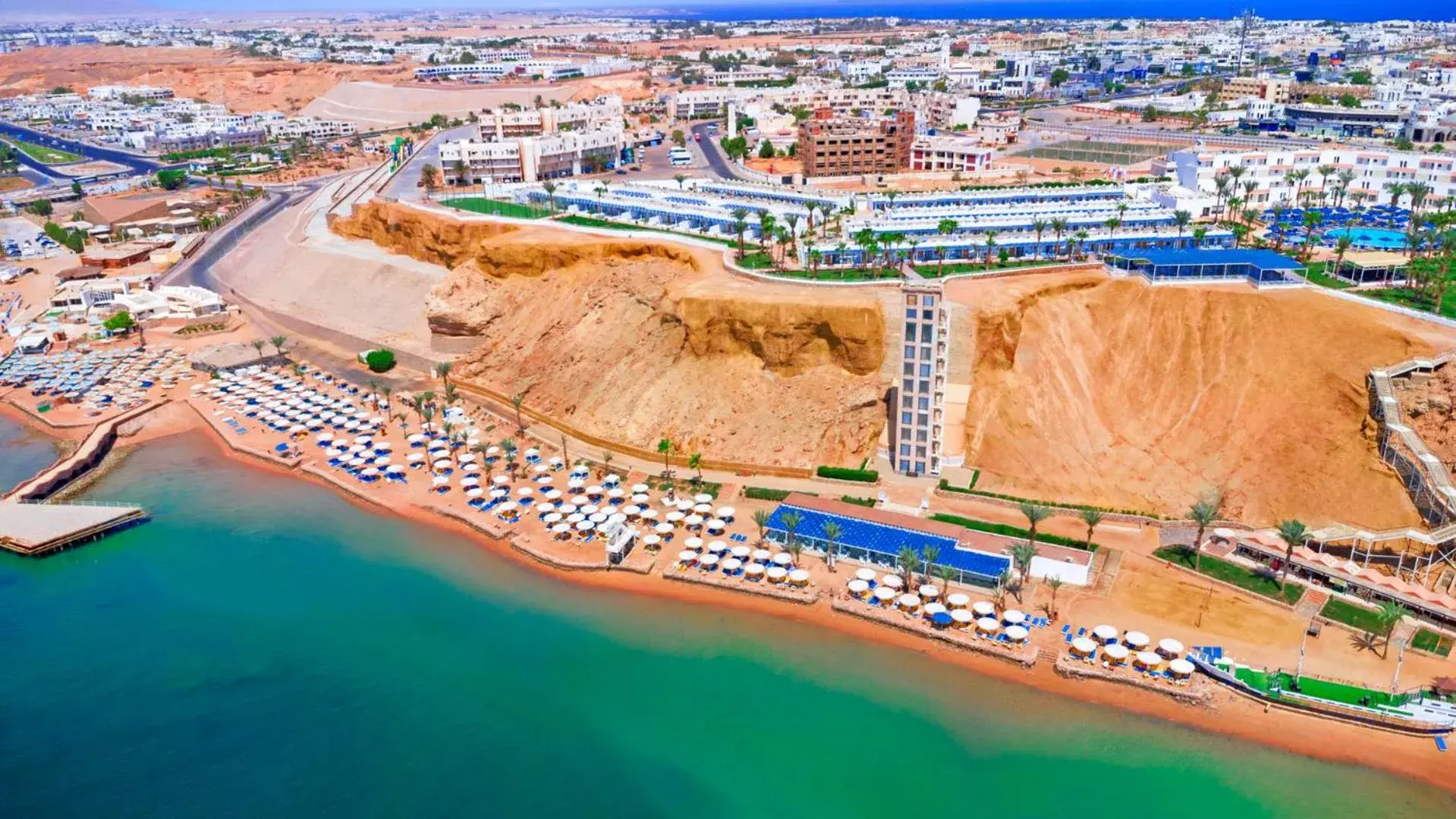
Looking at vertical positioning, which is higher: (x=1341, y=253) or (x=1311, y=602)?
(x=1341, y=253)

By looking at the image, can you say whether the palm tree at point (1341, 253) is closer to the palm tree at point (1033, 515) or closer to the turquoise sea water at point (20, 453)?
the palm tree at point (1033, 515)

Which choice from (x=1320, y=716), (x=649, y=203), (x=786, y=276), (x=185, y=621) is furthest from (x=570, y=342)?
(x=1320, y=716)

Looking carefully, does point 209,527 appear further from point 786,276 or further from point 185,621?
point 786,276

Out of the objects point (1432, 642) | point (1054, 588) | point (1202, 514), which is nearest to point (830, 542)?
point (1054, 588)

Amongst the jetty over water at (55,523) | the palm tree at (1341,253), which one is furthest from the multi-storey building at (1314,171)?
the jetty over water at (55,523)

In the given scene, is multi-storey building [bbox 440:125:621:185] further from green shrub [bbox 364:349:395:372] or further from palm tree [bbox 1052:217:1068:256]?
palm tree [bbox 1052:217:1068:256]

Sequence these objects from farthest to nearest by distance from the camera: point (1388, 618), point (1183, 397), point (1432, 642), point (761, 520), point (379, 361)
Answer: point (379, 361) < point (1183, 397) < point (761, 520) < point (1432, 642) < point (1388, 618)

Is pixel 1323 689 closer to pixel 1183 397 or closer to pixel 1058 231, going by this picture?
pixel 1183 397

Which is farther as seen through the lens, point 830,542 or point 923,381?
point 923,381
